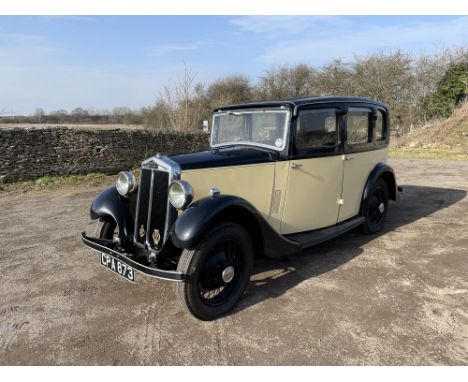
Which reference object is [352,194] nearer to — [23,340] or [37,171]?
[23,340]

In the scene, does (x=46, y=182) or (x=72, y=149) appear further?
(x=72, y=149)

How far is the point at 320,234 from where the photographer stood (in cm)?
A: 412

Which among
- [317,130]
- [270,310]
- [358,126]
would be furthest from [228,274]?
[358,126]

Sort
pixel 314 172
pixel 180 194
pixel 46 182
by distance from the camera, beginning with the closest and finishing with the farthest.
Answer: pixel 180 194 → pixel 314 172 → pixel 46 182

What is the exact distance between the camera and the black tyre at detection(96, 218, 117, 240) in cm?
367

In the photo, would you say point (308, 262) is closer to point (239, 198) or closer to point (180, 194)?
point (239, 198)

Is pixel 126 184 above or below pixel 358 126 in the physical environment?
below

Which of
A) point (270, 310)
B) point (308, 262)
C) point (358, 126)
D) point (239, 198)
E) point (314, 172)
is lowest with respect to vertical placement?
point (270, 310)

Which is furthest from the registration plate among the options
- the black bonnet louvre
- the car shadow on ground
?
the car shadow on ground

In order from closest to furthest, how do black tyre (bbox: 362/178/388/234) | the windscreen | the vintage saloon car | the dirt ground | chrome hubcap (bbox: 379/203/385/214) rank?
the dirt ground, the vintage saloon car, the windscreen, black tyre (bbox: 362/178/388/234), chrome hubcap (bbox: 379/203/385/214)

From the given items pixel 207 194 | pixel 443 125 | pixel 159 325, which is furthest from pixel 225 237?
pixel 443 125

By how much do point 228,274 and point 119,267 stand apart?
947 mm

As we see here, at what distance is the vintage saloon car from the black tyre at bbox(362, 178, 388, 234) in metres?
0.21

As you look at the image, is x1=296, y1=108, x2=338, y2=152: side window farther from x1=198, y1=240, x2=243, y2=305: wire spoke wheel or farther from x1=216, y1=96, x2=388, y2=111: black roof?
x1=198, y1=240, x2=243, y2=305: wire spoke wheel
